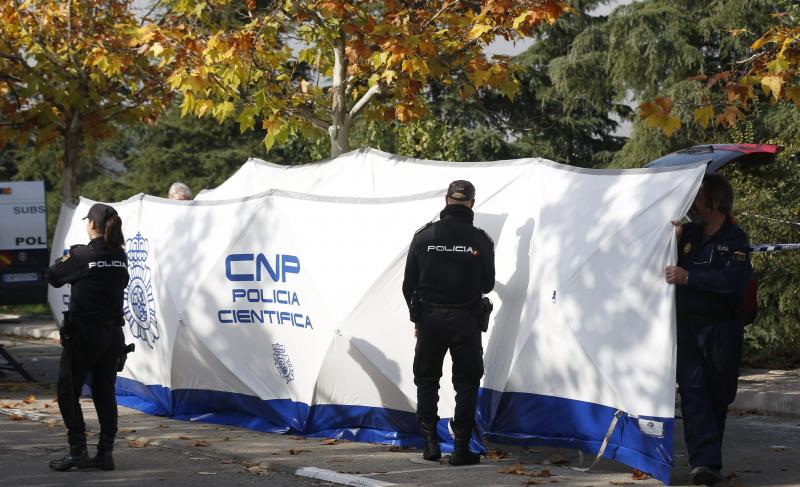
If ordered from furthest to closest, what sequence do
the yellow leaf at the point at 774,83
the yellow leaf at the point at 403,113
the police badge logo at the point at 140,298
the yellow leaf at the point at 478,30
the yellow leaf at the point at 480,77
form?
the yellow leaf at the point at 403,113, the yellow leaf at the point at 480,77, the yellow leaf at the point at 478,30, the police badge logo at the point at 140,298, the yellow leaf at the point at 774,83

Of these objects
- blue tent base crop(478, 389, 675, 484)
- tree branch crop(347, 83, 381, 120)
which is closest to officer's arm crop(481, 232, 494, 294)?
blue tent base crop(478, 389, 675, 484)

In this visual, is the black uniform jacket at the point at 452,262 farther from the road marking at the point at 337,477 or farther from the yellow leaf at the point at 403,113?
the yellow leaf at the point at 403,113

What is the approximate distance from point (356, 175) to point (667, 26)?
10.2 meters

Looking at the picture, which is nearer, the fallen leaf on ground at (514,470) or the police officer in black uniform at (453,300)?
the fallen leaf on ground at (514,470)

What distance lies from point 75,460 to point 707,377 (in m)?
4.10

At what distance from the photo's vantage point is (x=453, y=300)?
26.3ft

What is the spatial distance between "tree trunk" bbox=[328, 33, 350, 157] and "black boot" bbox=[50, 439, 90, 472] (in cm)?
526

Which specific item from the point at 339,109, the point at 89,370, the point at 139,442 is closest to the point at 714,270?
the point at 89,370

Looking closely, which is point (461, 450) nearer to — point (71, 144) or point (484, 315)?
point (484, 315)

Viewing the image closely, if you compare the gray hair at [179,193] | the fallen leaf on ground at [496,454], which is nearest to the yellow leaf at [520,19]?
the gray hair at [179,193]

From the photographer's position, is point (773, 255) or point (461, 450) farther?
point (773, 255)

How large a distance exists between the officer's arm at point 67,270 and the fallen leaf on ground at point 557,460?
3.41m

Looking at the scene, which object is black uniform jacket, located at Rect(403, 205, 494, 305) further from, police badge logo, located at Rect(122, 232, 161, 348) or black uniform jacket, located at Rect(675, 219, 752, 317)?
police badge logo, located at Rect(122, 232, 161, 348)

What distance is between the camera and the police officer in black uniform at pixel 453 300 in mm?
8016
